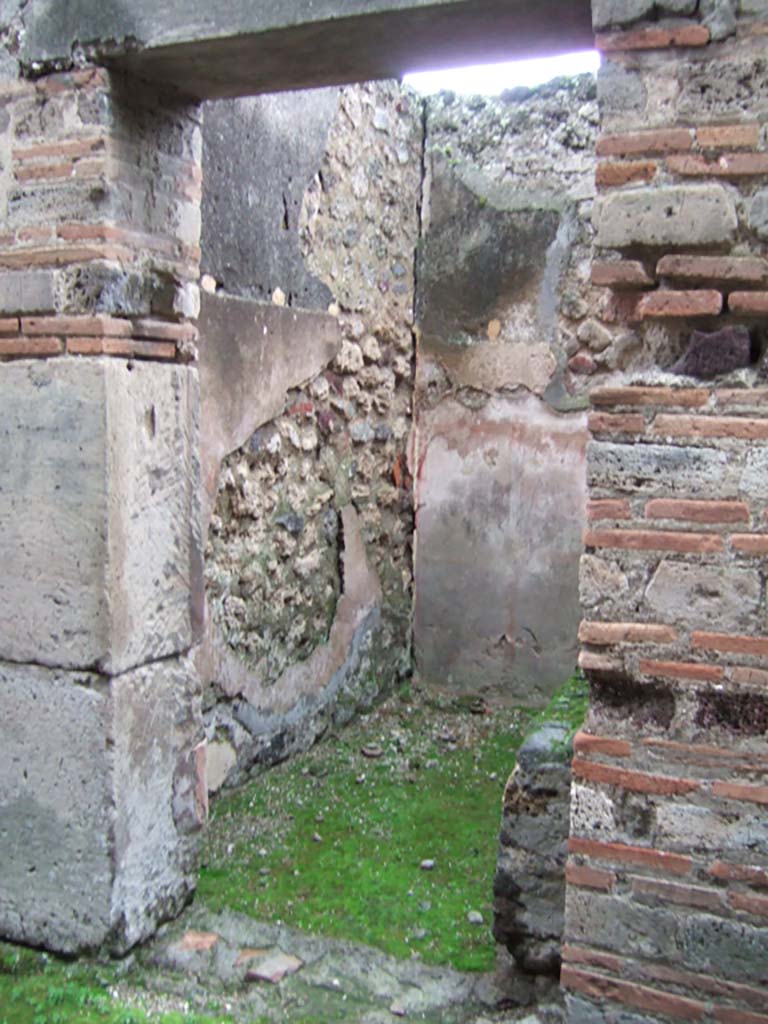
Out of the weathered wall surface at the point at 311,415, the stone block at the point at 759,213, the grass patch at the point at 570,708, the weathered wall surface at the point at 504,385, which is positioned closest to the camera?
the stone block at the point at 759,213

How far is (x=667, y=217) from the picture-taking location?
2.19 meters

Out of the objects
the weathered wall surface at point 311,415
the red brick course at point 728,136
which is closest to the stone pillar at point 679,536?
the red brick course at point 728,136

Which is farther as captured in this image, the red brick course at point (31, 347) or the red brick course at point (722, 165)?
the red brick course at point (31, 347)

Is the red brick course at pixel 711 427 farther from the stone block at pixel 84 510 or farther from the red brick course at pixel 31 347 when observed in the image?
the red brick course at pixel 31 347

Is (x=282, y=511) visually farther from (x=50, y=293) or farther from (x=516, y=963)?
(x=516, y=963)

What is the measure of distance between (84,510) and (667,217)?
182 centimetres

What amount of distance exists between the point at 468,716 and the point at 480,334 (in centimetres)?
209

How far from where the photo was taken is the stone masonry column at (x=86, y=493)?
2.91 meters

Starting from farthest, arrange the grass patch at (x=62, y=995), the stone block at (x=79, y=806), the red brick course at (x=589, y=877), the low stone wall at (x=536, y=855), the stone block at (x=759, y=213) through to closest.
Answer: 1. the stone block at (x=79, y=806)
2. the low stone wall at (x=536, y=855)
3. the grass patch at (x=62, y=995)
4. the red brick course at (x=589, y=877)
5. the stone block at (x=759, y=213)

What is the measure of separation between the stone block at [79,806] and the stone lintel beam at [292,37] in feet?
6.01

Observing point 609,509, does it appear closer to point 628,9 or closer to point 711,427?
point 711,427

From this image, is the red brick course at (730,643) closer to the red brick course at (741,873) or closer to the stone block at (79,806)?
the red brick course at (741,873)

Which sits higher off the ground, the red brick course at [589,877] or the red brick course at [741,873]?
the red brick course at [741,873]

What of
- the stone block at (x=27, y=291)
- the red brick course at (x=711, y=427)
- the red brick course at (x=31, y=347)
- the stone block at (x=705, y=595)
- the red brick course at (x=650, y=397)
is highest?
the stone block at (x=27, y=291)
